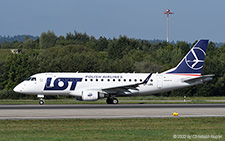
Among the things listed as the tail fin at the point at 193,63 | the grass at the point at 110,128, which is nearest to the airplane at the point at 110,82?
the tail fin at the point at 193,63

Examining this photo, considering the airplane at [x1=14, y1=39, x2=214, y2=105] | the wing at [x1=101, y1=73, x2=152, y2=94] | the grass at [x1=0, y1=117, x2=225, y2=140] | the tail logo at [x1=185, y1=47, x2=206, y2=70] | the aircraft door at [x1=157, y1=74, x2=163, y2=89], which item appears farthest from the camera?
the tail logo at [x1=185, y1=47, x2=206, y2=70]

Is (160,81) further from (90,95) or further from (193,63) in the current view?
(90,95)

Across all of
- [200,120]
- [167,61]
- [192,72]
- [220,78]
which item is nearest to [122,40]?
[167,61]

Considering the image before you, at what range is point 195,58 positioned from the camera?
53094mm

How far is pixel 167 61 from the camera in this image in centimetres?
13500

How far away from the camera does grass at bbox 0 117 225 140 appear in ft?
73.5

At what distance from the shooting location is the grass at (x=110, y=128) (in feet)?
73.5

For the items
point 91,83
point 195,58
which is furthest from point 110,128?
point 195,58

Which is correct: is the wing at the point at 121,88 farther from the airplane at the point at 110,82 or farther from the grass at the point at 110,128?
the grass at the point at 110,128

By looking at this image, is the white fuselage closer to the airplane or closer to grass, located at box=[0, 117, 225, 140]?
the airplane

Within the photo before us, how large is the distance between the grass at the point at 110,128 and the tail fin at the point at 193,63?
2121 cm

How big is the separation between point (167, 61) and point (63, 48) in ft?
109

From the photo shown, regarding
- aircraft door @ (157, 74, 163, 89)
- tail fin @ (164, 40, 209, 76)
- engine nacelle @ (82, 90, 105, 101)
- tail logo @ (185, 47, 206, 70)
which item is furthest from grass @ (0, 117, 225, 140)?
tail logo @ (185, 47, 206, 70)

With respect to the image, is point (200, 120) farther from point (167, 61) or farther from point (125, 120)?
point (167, 61)
